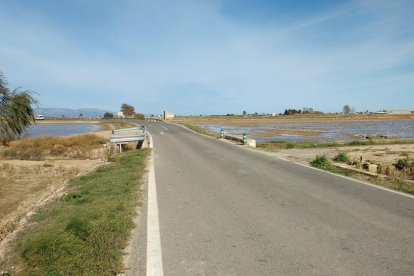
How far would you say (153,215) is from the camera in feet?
25.6

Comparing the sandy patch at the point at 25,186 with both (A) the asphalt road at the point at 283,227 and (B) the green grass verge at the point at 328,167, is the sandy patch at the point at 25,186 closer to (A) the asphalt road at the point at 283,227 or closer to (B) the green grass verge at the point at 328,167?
(A) the asphalt road at the point at 283,227

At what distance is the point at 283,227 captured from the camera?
6.80m

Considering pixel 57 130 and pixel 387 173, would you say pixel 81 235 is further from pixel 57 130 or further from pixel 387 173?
pixel 57 130

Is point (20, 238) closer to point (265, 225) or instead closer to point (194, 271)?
point (194, 271)

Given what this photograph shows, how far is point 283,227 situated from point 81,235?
3.40m

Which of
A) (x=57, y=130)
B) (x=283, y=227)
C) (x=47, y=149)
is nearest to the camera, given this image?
(x=283, y=227)

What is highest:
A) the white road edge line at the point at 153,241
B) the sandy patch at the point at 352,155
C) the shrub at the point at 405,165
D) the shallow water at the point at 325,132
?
the white road edge line at the point at 153,241

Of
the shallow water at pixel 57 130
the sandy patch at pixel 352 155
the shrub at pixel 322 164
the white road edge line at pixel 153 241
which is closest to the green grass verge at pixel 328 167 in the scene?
the shrub at pixel 322 164

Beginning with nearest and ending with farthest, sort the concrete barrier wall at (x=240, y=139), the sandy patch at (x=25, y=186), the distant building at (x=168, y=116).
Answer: the sandy patch at (x=25, y=186) < the concrete barrier wall at (x=240, y=139) < the distant building at (x=168, y=116)

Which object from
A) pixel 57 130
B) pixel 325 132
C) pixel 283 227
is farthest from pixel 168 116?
pixel 283 227

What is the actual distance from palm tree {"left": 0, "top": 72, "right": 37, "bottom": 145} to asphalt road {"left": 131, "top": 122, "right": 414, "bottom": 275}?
12.1m

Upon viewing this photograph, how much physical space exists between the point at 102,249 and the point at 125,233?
950 mm

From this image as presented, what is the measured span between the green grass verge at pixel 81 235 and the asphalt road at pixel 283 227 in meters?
0.71

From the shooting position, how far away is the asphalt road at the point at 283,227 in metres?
5.07
